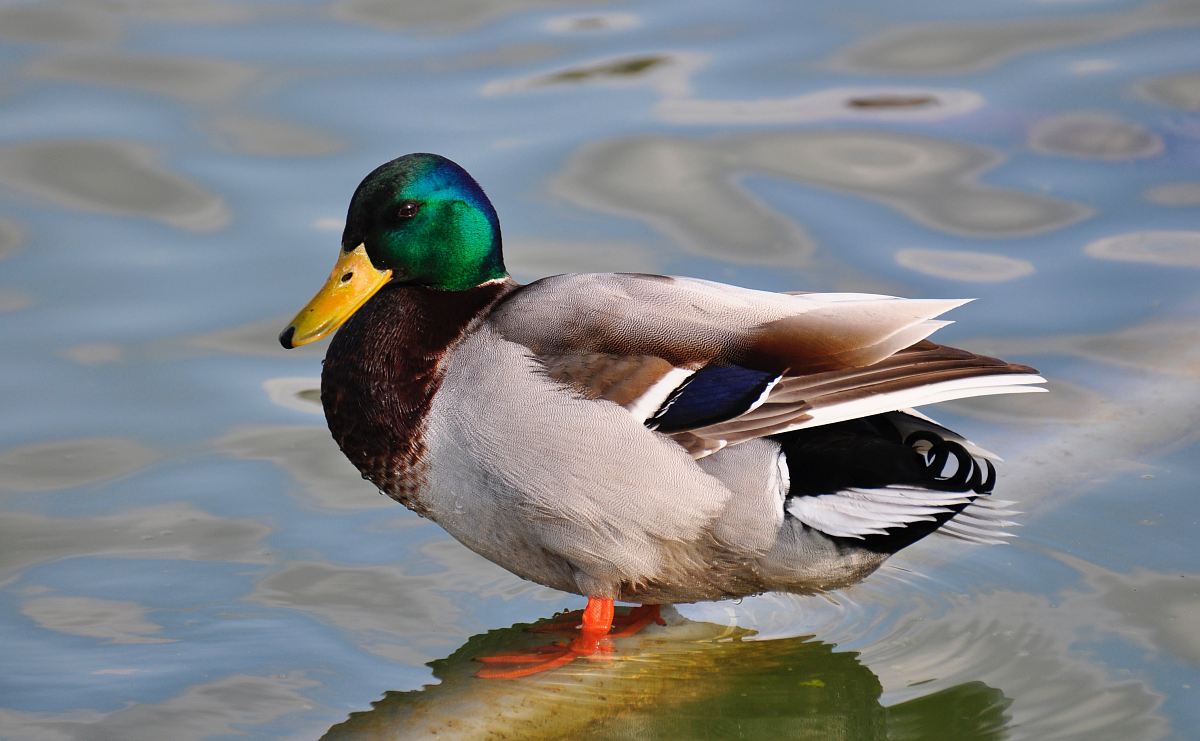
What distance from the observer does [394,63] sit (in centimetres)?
796

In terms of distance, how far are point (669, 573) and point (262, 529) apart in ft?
4.67

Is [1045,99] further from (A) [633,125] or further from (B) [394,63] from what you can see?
(B) [394,63]

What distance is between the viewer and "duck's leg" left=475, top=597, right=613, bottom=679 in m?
4.27

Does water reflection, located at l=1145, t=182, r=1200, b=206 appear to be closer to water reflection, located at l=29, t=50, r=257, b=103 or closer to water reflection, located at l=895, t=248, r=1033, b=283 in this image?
water reflection, located at l=895, t=248, r=1033, b=283

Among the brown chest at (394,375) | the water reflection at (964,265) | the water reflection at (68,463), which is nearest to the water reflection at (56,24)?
the water reflection at (68,463)

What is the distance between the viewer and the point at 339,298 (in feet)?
14.3

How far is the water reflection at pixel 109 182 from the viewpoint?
22.6ft

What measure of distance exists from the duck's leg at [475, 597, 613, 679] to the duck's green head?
2.90ft

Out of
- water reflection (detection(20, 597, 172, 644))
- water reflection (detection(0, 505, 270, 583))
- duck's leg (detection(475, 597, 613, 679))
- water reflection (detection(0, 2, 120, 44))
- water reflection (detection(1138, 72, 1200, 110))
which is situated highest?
water reflection (detection(0, 2, 120, 44))

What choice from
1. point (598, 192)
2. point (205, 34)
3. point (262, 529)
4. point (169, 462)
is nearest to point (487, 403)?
point (262, 529)

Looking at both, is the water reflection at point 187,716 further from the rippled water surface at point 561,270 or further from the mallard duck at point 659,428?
the mallard duck at point 659,428

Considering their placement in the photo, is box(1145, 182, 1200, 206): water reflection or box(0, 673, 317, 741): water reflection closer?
box(0, 673, 317, 741): water reflection

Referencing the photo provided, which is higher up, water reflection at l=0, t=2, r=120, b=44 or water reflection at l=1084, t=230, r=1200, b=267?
water reflection at l=0, t=2, r=120, b=44

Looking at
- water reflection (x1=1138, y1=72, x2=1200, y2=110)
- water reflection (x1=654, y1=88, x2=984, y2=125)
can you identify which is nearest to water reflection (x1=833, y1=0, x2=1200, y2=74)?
water reflection (x1=654, y1=88, x2=984, y2=125)
